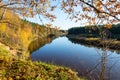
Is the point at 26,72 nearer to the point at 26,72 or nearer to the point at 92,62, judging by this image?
the point at 26,72

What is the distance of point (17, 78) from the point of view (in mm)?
9211

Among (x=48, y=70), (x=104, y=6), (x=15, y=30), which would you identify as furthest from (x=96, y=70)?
(x=15, y=30)

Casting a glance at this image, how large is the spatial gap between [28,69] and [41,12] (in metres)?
2.95

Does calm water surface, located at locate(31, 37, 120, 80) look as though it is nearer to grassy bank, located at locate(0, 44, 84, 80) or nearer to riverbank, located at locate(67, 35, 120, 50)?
riverbank, located at locate(67, 35, 120, 50)

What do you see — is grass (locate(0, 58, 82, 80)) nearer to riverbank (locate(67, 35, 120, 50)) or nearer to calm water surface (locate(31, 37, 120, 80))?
calm water surface (locate(31, 37, 120, 80))

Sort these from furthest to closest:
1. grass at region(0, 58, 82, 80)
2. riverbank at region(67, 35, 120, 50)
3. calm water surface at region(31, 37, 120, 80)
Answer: calm water surface at region(31, 37, 120, 80) < riverbank at region(67, 35, 120, 50) < grass at region(0, 58, 82, 80)

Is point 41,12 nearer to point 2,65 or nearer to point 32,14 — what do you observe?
point 32,14

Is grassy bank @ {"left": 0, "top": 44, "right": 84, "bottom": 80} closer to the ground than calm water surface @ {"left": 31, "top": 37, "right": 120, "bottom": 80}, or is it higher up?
higher up

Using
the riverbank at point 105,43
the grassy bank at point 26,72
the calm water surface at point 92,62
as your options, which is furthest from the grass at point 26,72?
the riverbank at point 105,43

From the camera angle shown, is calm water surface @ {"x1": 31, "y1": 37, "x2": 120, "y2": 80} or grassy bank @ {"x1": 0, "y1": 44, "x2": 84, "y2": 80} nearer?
grassy bank @ {"x1": 0, "y1": 44, "x2": 84, "y2": 80}

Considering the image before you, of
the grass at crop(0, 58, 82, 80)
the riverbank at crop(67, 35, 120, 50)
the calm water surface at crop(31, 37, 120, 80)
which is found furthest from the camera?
the calm water surface at crop(31, 37, 120, 80)

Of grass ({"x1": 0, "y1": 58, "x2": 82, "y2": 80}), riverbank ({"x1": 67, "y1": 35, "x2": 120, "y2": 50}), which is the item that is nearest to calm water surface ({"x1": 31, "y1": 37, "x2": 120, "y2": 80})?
riverbank ({"x1": 67, "y1": 35, "x2": 120, "y2": 50})

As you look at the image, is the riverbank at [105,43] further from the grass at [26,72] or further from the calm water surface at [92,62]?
the grass at [26,72]

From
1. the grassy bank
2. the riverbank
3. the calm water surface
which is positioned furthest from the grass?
the riverbank
